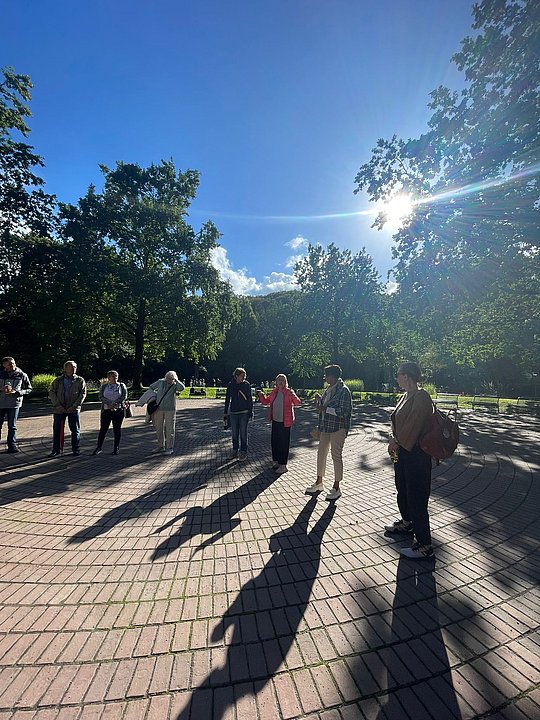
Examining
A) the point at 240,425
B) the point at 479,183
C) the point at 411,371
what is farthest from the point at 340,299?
the point at 411,371

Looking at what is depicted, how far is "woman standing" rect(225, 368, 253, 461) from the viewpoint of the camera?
6.55 meters

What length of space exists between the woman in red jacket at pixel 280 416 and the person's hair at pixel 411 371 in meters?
2.75

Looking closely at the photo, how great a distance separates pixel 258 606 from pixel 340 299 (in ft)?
85.2

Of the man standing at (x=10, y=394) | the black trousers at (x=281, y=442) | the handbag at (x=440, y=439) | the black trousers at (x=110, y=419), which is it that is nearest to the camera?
the handbag at (x=440, y=439)

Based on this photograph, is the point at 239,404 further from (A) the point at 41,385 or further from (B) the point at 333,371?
(A) the point at 41,385

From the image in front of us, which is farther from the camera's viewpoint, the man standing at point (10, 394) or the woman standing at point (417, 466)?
the man standing at point (10, 394)

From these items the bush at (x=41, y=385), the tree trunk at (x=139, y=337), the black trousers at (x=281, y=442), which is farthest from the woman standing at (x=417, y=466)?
the bush at (x=41, y=385)

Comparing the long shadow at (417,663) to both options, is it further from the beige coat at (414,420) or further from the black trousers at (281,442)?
the black trousers at (281,442)

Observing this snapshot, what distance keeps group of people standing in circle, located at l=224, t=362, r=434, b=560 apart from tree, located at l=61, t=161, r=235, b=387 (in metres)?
15.7

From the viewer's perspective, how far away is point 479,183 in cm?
1259

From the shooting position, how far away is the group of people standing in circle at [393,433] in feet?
10.5

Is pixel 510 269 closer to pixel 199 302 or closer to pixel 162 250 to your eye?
pixel 199 302

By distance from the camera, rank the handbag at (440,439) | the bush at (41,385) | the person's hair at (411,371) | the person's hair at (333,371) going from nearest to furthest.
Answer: the handbag at (440,439) < the person's hair at (411,371) < the person's hair at (333,371) < the bush at (41,385)

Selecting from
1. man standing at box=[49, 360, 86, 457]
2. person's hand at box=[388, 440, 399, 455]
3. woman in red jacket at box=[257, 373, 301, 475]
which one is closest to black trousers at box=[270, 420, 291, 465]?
woman in red jacket at box=[257, 373, 301, 475]
